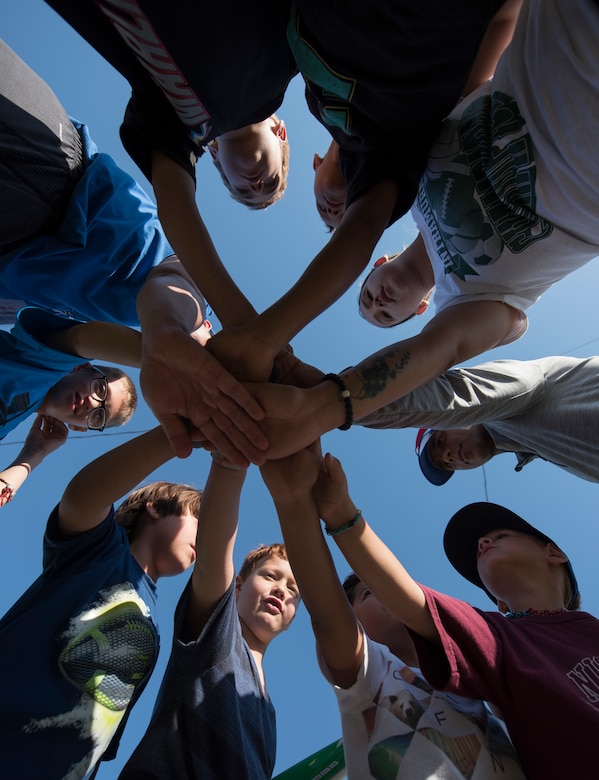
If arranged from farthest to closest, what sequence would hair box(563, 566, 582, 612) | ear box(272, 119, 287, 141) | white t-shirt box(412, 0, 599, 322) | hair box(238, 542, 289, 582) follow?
hair box(238, 542, 289, 582)
ear box(272, 119, 287, 141)
hair box(563, 566, 582, 612)
white t-shirt box(412, 0, 599, 322)

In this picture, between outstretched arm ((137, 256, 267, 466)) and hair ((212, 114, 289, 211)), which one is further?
hair ((212, 114, 289, 211))

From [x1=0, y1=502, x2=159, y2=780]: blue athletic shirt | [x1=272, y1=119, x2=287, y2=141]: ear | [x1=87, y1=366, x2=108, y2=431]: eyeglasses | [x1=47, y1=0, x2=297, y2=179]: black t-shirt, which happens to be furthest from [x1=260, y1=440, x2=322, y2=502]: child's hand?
[x1=272, y1=119, x2=287, y2=141]: ear

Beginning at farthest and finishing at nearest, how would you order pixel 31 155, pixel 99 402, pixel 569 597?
pixel 99 402, pixel 569 597, pixel 31 155

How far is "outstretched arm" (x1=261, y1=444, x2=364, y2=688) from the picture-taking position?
0.88 metres

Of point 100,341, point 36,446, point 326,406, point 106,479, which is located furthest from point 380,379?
point 36,446

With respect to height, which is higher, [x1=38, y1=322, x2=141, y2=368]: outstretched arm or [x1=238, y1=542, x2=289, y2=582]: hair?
[x1=38, y1=322, x2=141, y2=368]: outstretched arm

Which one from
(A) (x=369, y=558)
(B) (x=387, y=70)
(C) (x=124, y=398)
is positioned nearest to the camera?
(B) (x=387, y=70)

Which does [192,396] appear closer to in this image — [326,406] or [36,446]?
[326,406]

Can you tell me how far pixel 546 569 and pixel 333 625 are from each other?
76 centimetres

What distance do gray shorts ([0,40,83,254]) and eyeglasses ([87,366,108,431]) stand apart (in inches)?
19.7

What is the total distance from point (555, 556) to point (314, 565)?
2.76 ft

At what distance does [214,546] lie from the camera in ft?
3.17

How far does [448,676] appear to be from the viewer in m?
0.77

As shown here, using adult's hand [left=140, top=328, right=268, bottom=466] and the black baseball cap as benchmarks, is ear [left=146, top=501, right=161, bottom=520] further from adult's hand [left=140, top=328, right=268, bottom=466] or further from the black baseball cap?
the black baseball cap
